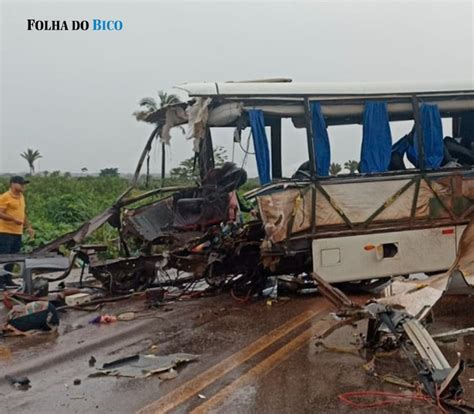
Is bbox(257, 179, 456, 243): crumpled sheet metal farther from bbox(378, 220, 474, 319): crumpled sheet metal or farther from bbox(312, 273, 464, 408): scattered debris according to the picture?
bbox(378, 220, 474, 319): crumpled sheet metal

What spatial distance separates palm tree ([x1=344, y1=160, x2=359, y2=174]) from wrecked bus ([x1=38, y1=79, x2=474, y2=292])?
0.19 feet

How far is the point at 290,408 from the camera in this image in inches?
173

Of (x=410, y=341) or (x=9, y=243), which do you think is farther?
(x=9, y=243)

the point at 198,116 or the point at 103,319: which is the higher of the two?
the point at 198,116

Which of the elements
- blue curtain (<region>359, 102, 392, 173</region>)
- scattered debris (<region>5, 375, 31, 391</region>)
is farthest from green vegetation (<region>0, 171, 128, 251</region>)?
scattered debris (<region>5, 375, 31, 391</region>)

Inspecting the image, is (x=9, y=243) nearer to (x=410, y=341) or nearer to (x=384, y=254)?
(x=384, y=254)

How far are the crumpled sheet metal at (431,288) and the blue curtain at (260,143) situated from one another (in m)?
2.54

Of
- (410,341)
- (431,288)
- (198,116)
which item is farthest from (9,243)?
(410,341)

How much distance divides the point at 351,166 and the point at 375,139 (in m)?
0.51

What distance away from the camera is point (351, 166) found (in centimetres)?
832

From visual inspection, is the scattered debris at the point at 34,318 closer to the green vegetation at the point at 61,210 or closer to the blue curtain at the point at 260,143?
the blue curtain at the point at 260,143

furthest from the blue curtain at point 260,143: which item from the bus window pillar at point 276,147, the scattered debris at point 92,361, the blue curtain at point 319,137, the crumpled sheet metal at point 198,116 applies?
the scattered debris at point 92,361

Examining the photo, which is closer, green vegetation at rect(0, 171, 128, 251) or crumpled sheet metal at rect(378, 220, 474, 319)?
crumpled sheet metal at rect(378, 220, 474, 319)

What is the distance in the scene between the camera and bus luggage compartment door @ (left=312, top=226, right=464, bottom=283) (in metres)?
8.12
